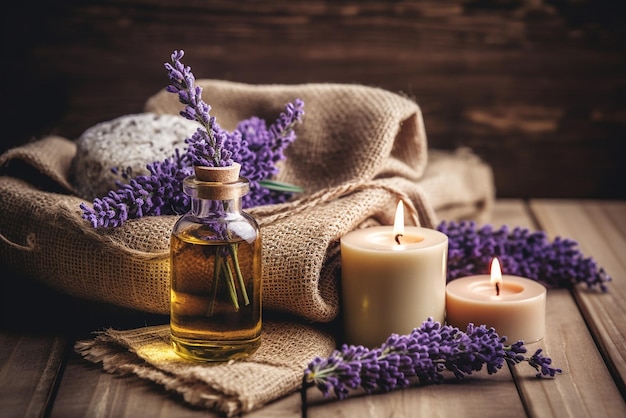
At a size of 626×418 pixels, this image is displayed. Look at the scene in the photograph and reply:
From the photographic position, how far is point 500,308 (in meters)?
1.06

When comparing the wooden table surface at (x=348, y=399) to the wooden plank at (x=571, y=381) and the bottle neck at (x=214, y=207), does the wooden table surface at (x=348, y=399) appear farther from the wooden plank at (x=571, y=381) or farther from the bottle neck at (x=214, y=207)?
the bottle neck at (x=214, y=207)

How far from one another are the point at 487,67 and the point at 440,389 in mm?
1080

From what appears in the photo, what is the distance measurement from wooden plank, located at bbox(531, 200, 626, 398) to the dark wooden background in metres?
0.14

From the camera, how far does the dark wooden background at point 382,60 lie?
178 centimetres

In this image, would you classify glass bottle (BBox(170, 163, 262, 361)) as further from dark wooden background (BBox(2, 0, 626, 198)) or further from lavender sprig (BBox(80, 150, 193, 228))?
dark wooden background (BBox(2, 0, 626, 198))

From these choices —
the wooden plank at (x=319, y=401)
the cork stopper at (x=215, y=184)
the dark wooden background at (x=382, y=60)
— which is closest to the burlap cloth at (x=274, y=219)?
the wooden plank at (x=319, y=401)

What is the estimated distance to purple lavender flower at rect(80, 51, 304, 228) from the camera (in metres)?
0.94

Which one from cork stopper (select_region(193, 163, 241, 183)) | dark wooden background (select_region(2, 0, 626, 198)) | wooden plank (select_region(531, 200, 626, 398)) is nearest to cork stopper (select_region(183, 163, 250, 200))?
cork stopper (select_region(193, 163, 241, 183))

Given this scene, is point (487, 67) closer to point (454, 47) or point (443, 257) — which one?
point (454, 47)

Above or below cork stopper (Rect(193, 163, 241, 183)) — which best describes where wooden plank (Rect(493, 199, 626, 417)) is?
below

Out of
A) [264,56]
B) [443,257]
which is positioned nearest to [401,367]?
[443,257]

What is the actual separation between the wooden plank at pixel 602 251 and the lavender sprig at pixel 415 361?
0.15m

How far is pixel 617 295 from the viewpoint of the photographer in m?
1.30

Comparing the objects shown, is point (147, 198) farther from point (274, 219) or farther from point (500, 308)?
point (500, 308)
